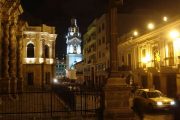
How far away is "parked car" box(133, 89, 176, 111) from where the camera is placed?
66.2 ft

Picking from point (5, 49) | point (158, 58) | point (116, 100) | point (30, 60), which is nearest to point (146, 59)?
point (158, 58)

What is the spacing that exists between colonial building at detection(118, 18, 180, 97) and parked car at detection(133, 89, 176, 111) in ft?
19.6

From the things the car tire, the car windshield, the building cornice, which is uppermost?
the building cornice

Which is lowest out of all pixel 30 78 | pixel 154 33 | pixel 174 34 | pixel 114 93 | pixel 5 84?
pixel 114 93

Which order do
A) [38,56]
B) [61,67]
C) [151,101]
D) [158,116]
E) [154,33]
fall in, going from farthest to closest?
[61,67] → [38,56] → [154,33] → [151,101] → [158,116]

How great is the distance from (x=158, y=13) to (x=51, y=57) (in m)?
19.7

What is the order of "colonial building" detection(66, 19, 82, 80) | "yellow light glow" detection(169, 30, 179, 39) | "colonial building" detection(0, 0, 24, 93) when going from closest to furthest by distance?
"colonial building" detection(0, 0, 24, 93), "yellow light glow" detection(169, 30, 179, 39), "colonial building" detection(66, 19, 82, 80)

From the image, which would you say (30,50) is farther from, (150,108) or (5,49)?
(150,108)

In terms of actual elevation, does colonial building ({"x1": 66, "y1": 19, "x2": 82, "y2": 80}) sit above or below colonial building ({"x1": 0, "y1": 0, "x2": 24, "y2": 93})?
above

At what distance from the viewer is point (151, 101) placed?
2061cm

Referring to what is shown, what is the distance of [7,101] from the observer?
2359 centimetres

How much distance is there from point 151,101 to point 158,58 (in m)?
14.5

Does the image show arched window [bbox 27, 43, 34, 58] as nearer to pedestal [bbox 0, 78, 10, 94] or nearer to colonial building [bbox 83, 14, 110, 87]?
colonial building [bbox 83, 14, 110, 87]

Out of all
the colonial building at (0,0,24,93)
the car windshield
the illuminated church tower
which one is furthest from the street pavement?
the illuminated church tower
